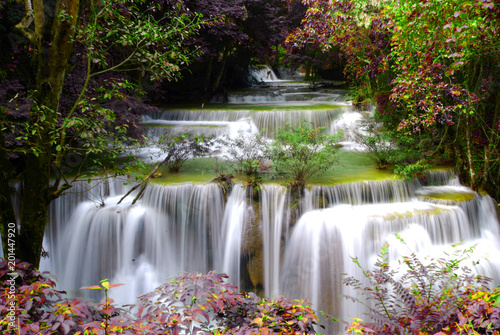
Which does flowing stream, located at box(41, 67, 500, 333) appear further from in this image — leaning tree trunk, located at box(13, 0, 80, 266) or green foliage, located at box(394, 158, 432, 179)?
leaning tree trunk, located at box(13, 0, 80, 266)

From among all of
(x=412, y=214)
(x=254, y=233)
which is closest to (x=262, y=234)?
(x=254, y=233)

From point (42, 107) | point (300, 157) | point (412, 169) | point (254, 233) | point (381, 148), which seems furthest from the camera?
point (381, 148)

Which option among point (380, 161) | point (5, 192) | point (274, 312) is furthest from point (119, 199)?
point (380, 161)

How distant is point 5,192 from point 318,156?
17.0 feet

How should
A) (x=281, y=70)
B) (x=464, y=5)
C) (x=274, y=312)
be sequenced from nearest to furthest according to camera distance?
(x=274, y=312) → (x=464, y=5) → (x=281, y=70)

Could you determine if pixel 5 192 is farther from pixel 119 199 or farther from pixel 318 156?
pixel 318 156

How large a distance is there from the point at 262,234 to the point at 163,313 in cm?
433

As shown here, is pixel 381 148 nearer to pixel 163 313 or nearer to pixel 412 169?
pixel 412 169

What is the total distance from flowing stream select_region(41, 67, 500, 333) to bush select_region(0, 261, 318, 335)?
338cm

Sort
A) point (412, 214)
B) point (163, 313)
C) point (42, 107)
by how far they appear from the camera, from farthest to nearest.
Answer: point (412, 214)
point (42, 107)
point (163, 313)

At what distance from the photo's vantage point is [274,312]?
315 centimetres

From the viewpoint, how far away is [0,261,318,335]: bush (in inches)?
100

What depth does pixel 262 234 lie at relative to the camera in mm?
6852

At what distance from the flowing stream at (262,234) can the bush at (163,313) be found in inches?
133
